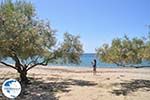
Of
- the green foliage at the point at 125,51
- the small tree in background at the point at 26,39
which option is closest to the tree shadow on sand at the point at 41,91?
the small tree in background at the point at 26,39

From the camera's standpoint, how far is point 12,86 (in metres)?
8.71

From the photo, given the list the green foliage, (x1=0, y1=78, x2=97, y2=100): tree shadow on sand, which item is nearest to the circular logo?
Result: (x1=0, y1=78, x2=97, y2=100): tree shadow on sand

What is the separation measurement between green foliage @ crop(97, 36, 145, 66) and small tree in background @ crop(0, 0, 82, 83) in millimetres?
2475

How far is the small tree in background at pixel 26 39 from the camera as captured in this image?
65.5ft

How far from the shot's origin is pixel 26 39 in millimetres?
20266

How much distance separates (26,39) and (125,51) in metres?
9.26

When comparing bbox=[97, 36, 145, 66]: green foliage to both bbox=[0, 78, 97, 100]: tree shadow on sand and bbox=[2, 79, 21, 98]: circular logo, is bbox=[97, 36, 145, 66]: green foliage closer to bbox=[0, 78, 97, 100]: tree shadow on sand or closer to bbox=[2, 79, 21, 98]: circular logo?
bbox=[0, 78, 97, 100]: tree shadow on sand

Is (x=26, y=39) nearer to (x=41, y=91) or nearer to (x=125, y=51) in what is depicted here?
(x=41, y=91)

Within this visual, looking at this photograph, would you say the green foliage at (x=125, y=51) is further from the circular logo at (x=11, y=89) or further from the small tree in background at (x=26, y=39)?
the circular logo at (x=11, y=89)

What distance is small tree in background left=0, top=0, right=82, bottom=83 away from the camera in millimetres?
19969

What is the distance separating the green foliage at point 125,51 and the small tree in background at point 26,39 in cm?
247

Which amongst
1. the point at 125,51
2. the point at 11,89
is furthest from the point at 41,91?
the point at 11,89

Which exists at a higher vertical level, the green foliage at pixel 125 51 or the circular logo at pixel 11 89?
the green foliage at pixel 125 51

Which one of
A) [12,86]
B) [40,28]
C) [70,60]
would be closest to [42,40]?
[40,28]
